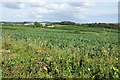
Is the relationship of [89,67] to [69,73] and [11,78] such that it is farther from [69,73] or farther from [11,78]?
[11,78]

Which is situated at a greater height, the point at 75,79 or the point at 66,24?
the point at 66,24

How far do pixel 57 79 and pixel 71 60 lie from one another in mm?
1015

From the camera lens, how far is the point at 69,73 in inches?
167

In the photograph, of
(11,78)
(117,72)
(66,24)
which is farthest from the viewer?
(66,24)

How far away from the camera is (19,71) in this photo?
4.12 meters

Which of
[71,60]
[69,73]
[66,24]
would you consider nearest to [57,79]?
[69,73]

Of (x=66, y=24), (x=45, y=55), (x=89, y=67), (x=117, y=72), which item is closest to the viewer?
(x=117, y=72)

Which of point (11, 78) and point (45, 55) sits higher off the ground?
point (45, 55)

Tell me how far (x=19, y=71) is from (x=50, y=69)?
1.10 m

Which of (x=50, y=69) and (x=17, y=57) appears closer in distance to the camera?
(x=50, y=69)

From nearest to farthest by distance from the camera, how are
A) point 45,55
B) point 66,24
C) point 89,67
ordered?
point 89,67 < point 45,55 < point 66,24

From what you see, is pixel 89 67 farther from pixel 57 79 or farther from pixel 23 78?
pixel 23 78

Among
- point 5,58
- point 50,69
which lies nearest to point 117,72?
point 50,69

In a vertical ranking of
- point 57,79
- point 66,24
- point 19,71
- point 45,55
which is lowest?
point 57,79
